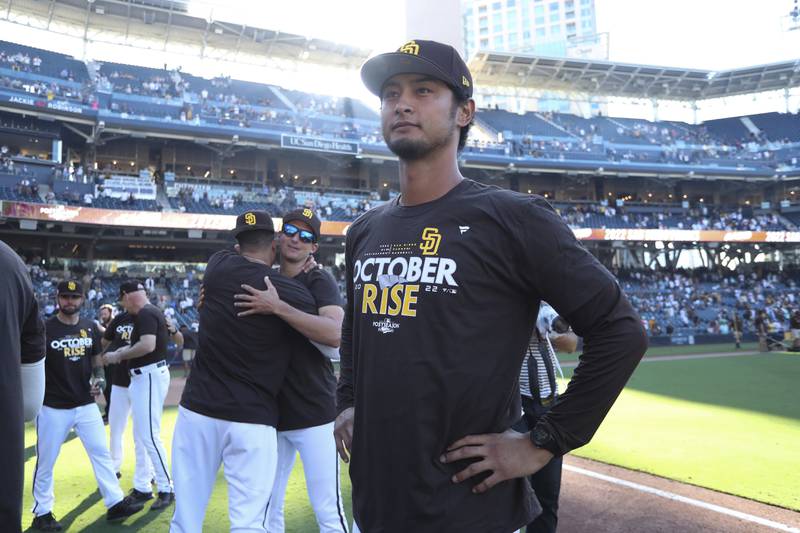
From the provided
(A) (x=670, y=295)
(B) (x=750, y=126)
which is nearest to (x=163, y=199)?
(A) (x=670, y=295)

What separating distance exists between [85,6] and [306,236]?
3838cm

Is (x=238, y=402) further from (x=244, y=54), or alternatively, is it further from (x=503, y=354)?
(x=244, y=54)

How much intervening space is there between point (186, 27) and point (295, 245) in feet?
128

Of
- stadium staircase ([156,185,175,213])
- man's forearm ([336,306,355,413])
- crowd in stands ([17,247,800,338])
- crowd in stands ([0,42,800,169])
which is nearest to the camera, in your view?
man's forearm ([336,306,355,413])

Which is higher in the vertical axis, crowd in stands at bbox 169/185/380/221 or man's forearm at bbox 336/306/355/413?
crowd in stands at bbox 169/185/380/221

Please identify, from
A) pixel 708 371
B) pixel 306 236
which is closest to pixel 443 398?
pixel 306 236

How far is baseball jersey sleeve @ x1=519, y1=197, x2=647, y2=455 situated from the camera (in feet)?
5.23

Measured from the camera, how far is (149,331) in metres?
5.74

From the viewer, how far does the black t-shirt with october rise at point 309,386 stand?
3.57 meters

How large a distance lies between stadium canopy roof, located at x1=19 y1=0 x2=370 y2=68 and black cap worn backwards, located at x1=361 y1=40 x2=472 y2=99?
39277 mm

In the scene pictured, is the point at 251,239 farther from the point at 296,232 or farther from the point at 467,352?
the point at 467,352

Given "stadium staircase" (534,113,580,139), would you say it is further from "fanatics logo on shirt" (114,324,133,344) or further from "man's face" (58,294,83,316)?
"man's face" (58,294,83,316)

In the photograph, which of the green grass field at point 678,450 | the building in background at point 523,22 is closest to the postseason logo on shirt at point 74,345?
the green grass field at point 678,450

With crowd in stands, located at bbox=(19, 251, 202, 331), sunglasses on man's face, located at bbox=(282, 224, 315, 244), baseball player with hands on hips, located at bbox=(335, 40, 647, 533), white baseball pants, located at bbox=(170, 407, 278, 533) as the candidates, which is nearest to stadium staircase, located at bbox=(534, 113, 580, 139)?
crowd in stands, located at bbox=(19, 251, 202, 331)
